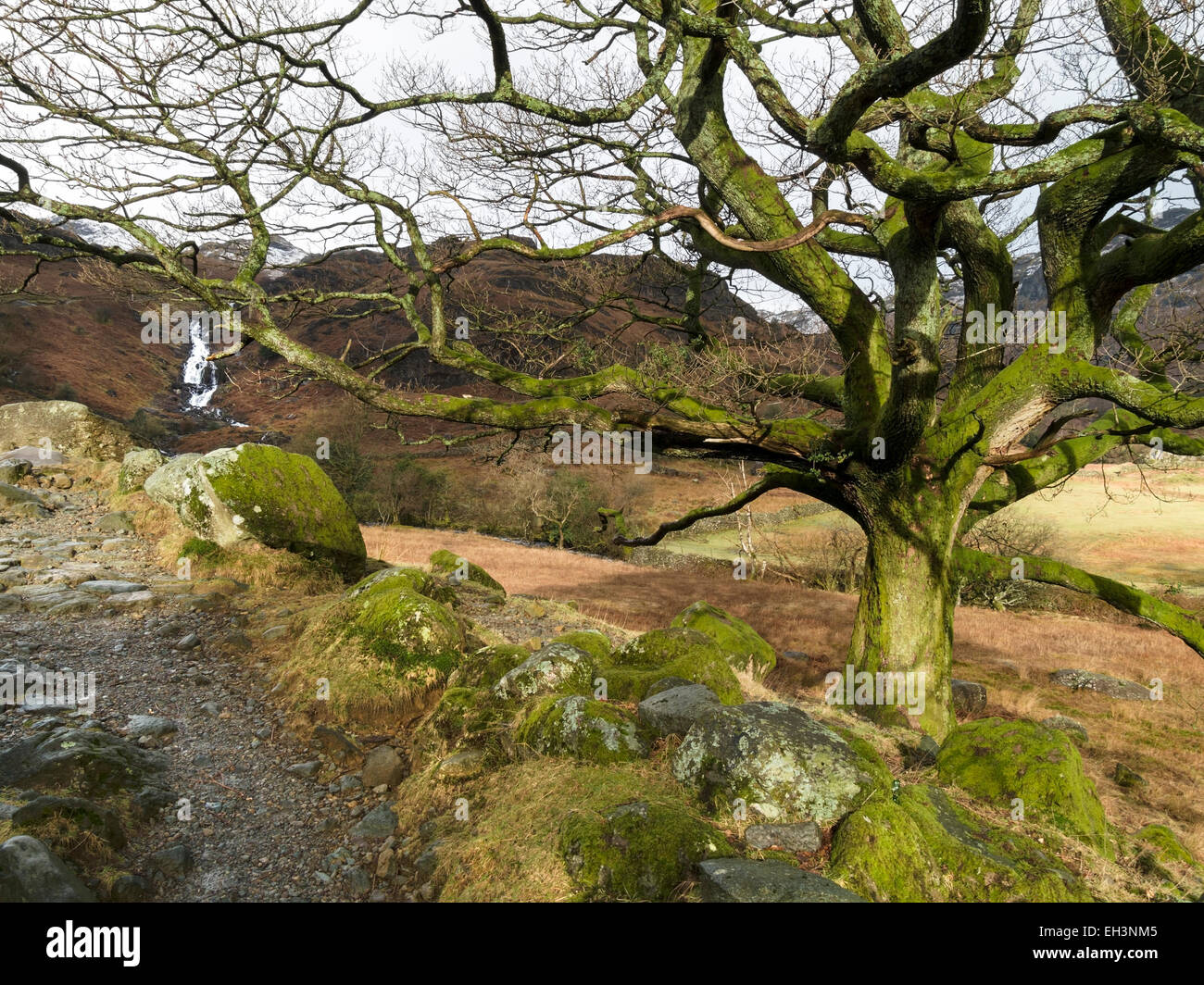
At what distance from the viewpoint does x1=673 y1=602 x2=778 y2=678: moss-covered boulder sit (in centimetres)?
1127

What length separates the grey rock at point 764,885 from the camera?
317cm

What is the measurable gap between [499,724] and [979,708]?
10824mm

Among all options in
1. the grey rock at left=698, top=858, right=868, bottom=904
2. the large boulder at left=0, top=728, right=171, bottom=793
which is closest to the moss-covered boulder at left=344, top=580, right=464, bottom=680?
the large boulder at left=0, top=728, right=171, bottom=793

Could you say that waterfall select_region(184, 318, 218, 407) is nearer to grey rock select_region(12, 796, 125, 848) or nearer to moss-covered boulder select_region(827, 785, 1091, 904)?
grey rock select_region(12, 796, 125, 848)

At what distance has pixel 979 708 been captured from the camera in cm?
1220

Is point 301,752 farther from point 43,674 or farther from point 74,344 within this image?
point 74,344

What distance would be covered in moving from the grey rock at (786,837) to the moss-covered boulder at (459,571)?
9501 millimetres

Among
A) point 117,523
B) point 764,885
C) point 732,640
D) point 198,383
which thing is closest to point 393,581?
point 764,885

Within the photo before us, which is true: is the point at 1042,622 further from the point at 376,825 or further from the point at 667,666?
the point at 376,825

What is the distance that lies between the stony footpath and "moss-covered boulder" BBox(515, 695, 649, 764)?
52.7 inches

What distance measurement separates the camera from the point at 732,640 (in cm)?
1158

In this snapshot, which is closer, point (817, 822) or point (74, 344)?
point (817, 822)

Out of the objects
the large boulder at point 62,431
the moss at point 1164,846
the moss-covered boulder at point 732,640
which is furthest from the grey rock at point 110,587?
the moss at point 1164,846

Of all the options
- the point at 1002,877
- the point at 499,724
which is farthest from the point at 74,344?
the point at 1002,877
